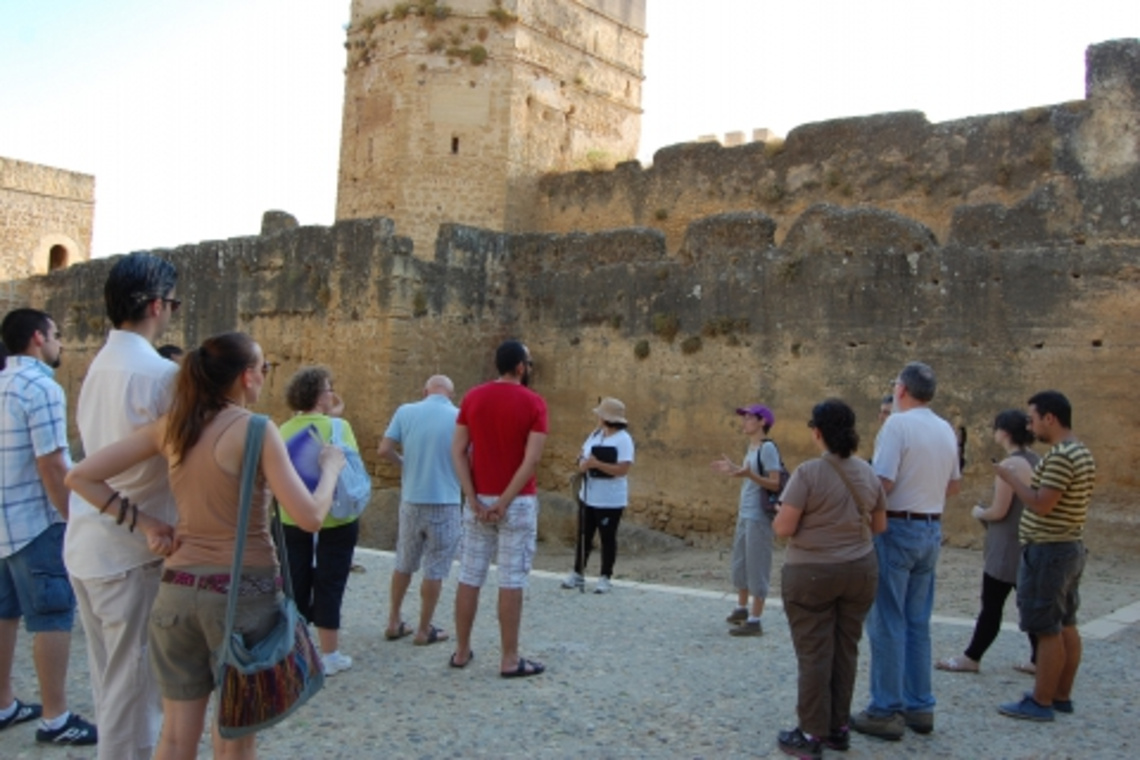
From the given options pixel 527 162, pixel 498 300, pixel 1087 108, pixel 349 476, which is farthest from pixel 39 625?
pixel 527 162

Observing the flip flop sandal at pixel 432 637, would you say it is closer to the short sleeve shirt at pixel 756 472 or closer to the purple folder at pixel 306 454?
the purple folder at pixel 306 454

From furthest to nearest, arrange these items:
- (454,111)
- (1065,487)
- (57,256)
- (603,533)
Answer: (57,256), (454,111), (603,533), (1065,487)

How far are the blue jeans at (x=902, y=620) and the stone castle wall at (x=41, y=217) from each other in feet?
92.9

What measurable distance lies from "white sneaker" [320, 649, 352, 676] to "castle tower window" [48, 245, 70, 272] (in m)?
28.5

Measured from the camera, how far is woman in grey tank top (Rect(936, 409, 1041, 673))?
554 cm

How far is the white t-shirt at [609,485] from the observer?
8273 millimetres

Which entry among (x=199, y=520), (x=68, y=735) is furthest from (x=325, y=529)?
(x=199, y=520)

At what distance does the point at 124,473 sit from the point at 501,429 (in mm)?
2315

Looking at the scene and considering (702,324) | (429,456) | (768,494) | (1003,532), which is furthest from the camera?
(702,324)

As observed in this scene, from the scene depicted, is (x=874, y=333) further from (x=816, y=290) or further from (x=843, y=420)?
(x=843, y=420)

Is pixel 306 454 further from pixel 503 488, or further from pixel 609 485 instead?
pixel 609 485

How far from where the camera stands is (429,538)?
244 inches

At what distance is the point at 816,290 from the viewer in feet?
35.4

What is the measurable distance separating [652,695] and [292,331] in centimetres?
977
